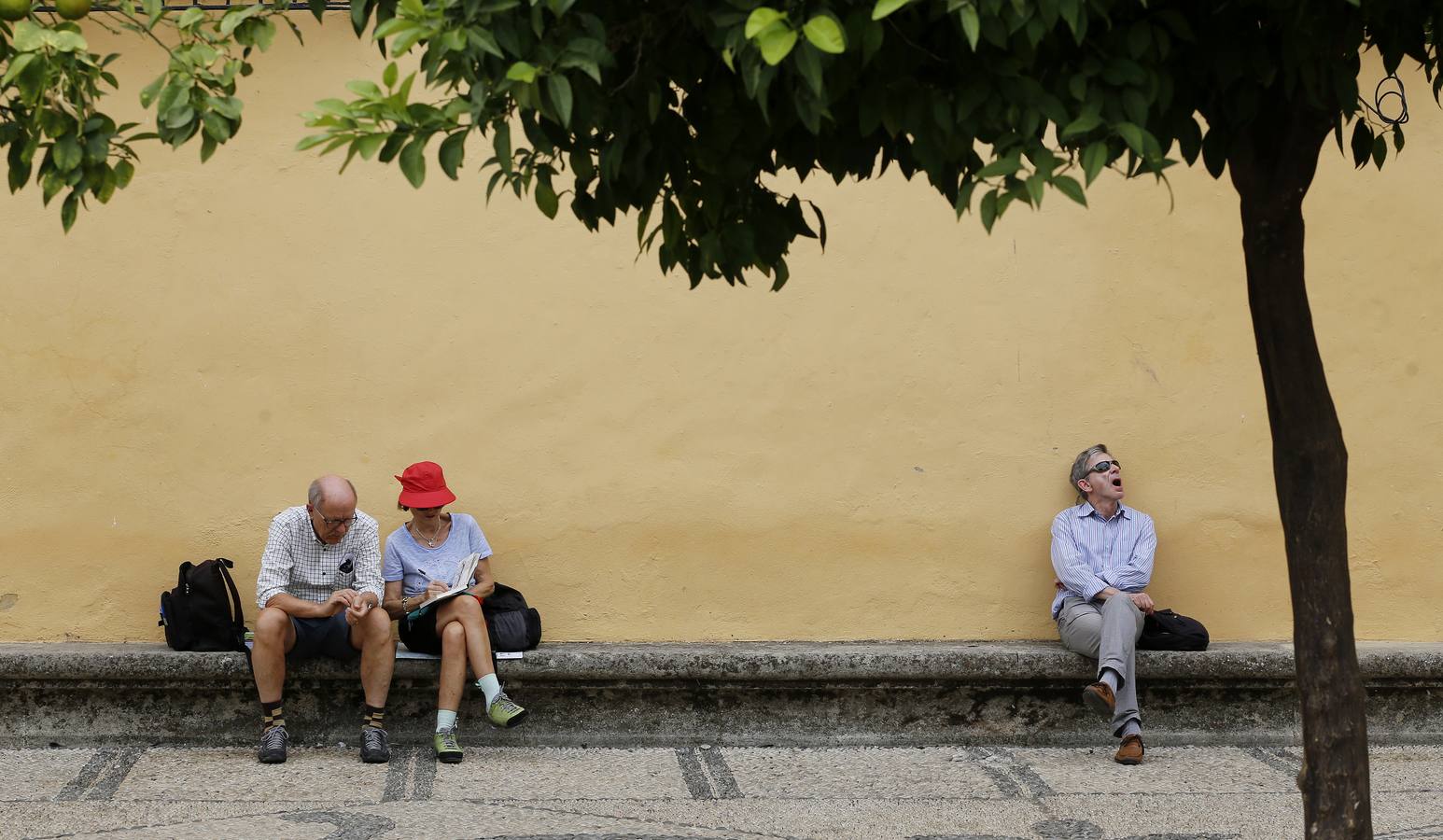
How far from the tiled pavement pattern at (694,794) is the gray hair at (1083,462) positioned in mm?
1158

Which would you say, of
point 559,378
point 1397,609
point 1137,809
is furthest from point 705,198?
point 1397,609

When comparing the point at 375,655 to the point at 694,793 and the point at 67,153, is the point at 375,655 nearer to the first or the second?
the point at 694,793

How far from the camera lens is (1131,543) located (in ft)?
22.3

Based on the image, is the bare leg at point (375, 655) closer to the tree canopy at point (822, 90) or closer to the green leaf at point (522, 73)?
the tree canopy at point (822, 90)

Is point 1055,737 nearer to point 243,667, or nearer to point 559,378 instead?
point 559,378

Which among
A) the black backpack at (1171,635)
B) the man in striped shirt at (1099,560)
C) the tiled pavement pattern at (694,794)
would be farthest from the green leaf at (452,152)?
the black backpack at (1171,635)

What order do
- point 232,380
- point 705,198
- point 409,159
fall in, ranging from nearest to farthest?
1. point 409,159
2. point 705,198
3. point 232,380

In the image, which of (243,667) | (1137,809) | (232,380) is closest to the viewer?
(1137,809)

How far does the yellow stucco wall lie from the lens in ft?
22.1

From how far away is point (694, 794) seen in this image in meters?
5.75

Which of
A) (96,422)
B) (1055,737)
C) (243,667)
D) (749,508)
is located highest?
(96,422)

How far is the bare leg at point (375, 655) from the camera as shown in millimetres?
6230

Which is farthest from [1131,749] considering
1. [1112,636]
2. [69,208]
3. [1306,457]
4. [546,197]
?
[69,208]

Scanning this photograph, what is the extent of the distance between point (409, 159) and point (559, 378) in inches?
170
